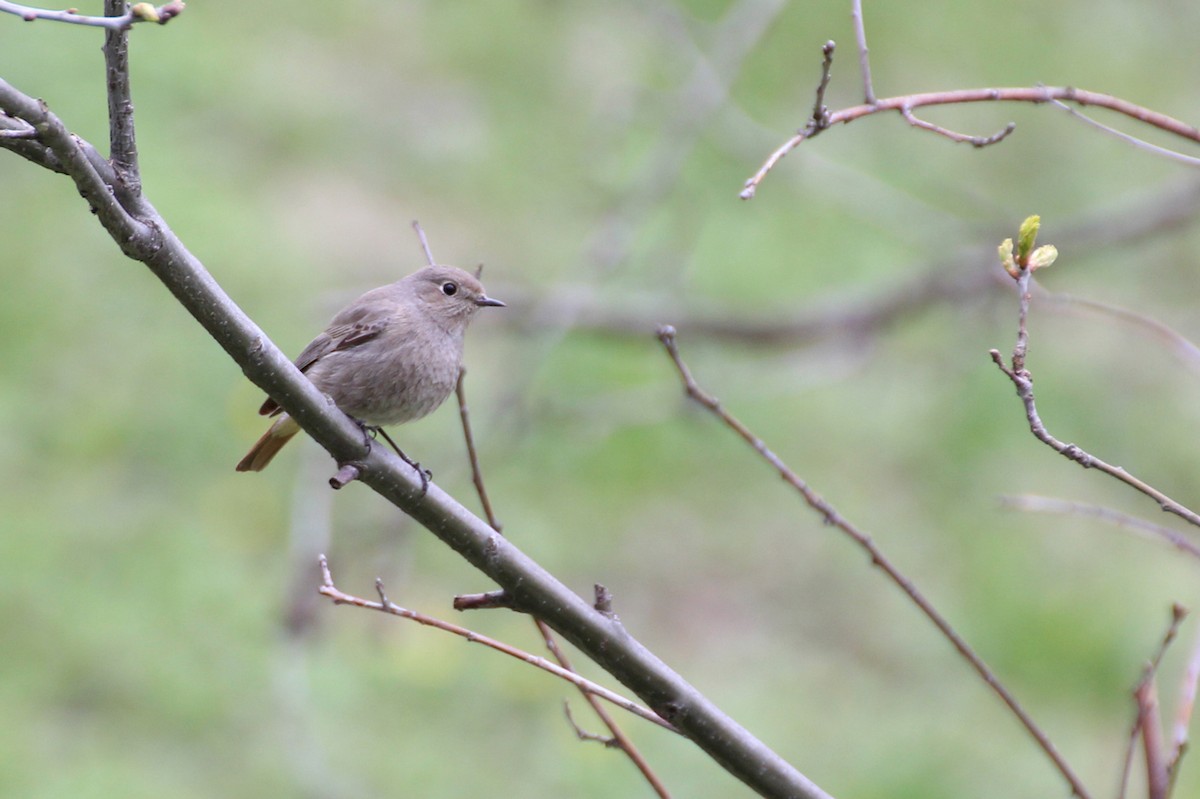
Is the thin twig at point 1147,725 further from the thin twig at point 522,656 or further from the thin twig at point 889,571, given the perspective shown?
the thin twig at point 522,656

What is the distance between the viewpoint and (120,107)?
6.95ft

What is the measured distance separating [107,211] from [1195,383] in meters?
7.12

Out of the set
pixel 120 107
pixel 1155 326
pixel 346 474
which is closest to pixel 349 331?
pixel 346 474

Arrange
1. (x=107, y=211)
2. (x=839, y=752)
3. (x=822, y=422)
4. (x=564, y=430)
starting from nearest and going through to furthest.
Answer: (x=107, y=211), (x=839, y=752), (x=564, y=430), (x=822, y=422)

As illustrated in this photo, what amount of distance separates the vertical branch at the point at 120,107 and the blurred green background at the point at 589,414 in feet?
9.89

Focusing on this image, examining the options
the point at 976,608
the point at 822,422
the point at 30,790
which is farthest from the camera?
the point at 822,422

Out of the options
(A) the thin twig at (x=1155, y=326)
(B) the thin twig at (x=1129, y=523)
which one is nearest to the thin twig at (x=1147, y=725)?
(B) the thin twig at (x=1129, y=523)

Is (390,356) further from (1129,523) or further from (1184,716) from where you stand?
(1184,716)

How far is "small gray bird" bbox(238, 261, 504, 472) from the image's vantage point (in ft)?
13.3

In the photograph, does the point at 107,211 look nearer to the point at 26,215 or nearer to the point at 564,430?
the point at 564,430

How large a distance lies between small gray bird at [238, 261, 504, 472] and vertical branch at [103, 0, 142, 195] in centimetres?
169

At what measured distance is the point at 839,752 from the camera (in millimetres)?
5836

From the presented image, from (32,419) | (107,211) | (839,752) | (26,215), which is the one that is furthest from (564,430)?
(107,211)

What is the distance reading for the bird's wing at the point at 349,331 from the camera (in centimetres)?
429
